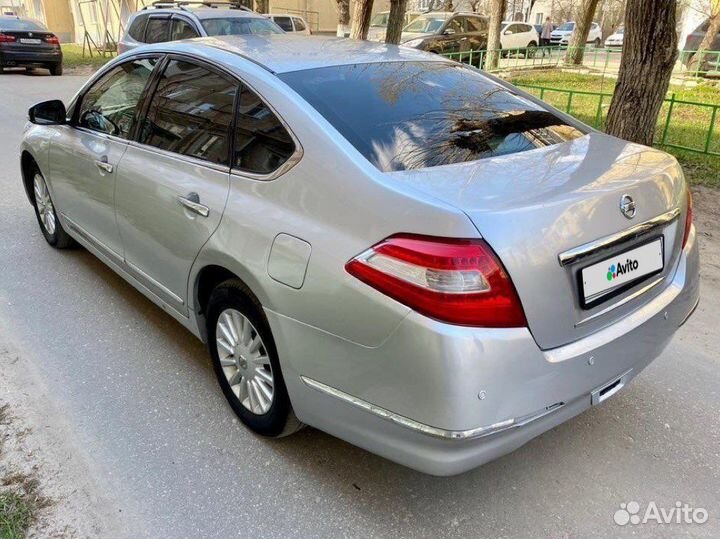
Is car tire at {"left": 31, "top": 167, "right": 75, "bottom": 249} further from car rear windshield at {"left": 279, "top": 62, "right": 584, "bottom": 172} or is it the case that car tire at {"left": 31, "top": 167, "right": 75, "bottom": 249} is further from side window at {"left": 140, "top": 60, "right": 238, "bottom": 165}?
car rear windshield at {"left": 279, "top": 62, "right": 584, "bottom": 172}

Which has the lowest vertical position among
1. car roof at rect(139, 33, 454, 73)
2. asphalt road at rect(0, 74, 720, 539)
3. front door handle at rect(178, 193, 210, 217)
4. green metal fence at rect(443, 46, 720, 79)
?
asphalt road at rect(0, 74, 720, 539)

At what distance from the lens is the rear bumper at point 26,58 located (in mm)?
16781

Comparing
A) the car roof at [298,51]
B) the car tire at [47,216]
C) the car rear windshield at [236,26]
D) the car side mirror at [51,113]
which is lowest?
the car tire at [47,216]

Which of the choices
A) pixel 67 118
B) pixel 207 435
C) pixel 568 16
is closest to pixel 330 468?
pixel 207 435

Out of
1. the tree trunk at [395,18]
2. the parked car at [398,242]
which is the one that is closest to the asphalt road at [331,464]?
the parked car at [398,242]

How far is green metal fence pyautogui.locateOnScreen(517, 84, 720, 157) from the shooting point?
7.76 metres

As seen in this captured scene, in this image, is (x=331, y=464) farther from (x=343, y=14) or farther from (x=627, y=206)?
(x=343, y=14)

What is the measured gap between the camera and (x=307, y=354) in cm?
212

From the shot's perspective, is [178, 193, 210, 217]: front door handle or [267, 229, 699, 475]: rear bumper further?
[178, 193, 210, 217]: front door handle

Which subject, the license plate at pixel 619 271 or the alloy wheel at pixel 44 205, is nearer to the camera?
the license plate at pixel 619 271

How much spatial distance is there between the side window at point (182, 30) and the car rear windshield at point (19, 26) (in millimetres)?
9970

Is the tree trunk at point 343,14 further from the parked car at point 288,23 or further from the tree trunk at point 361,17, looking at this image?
the tree trunk at point 361,17

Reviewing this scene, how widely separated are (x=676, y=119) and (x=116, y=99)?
938 cm

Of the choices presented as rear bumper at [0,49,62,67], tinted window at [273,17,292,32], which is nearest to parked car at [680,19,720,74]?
tinted window at [273,17,292,32]
